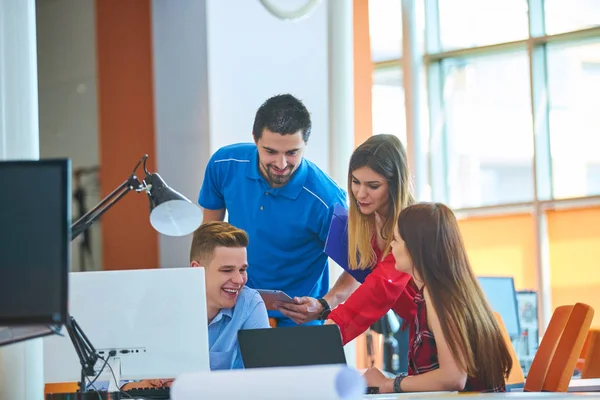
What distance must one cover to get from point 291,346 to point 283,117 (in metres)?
1.22

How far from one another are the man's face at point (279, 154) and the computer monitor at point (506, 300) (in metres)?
2.23

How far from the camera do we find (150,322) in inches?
94.0

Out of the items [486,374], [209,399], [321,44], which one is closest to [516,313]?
[321,44]

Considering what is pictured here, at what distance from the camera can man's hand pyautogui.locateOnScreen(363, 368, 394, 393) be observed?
2699 mm

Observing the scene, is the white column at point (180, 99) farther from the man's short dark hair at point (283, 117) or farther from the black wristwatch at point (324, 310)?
the black wristwatch at point (324, 310)

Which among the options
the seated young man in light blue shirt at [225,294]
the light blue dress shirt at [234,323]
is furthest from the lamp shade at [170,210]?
the light blue dress shirt at [234,323]

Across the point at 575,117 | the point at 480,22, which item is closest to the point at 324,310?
the point at 575,117

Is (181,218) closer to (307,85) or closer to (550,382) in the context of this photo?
(550,382)

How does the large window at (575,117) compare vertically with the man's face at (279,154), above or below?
above

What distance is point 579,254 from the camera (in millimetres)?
8156

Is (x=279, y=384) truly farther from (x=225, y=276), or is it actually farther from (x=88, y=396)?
(x=225, y=276)

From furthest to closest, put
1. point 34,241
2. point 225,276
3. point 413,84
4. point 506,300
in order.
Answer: point 413,84
point 506,300
point 225,276
point 34,241

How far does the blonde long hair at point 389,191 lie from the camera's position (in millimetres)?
3291

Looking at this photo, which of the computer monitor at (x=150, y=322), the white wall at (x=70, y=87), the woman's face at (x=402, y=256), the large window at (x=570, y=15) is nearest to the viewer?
the computer monitor at (x=150, y=322)
